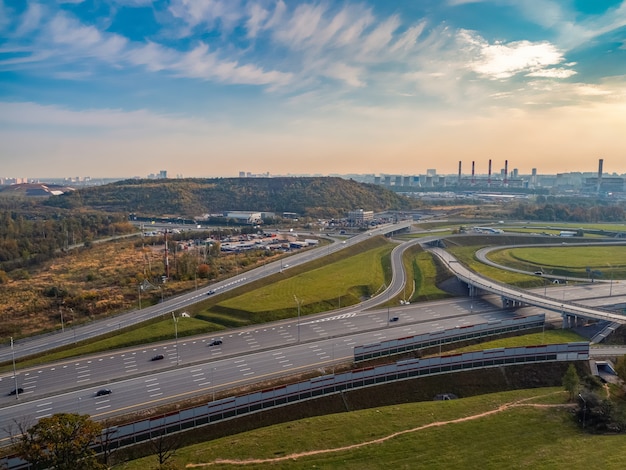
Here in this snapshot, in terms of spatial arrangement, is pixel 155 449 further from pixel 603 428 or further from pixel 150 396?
pixel 603 428

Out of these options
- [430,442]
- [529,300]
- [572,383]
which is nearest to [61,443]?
[430,442]

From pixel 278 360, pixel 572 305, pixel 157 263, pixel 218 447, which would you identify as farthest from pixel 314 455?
pixel 157 263

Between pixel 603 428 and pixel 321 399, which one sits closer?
pixel 603 428

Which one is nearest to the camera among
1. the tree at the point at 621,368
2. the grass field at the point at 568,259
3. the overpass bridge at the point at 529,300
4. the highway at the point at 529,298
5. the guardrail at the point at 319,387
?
the guardrail at the point at 319,387

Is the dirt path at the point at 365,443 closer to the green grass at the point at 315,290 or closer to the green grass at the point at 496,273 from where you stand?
the green grass at the point at 315,290

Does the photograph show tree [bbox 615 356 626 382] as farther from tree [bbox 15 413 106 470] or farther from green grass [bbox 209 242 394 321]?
tree [bbox 15 413 106 470]

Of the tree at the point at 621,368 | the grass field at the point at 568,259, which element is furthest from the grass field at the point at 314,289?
the tree at the point at 621,368

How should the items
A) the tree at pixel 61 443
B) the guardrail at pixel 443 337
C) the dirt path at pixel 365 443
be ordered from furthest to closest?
the guardrail at pixel 443 337 < the dirt path at pixel 365 443 < the tree at pixel 61 443

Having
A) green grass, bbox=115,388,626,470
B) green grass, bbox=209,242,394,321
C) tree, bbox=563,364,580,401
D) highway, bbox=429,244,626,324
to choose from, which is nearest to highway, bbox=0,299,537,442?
green grass, bbox=209,242,394,321
